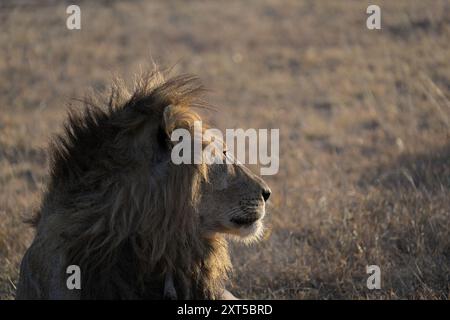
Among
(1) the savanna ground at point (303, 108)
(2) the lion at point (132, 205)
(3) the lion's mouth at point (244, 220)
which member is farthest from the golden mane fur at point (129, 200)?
(1) the savanna ground at point (303, 108)

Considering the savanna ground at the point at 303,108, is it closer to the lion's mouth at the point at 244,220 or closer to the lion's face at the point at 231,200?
the lion's face at the point at 231,200

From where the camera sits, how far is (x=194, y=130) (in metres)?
3.63

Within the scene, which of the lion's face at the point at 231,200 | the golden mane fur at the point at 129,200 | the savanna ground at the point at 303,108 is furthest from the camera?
the savanna ground at the point at 303,108

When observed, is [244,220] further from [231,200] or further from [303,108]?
[303,108]

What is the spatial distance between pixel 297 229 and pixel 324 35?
21.4 feet

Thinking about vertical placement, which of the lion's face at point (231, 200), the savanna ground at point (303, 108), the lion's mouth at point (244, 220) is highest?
the savanna ground at point (303, 108)

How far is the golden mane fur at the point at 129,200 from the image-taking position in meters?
3.50

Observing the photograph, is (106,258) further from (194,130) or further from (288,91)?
(288,91)

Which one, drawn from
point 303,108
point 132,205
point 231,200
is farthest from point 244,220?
point 303,108

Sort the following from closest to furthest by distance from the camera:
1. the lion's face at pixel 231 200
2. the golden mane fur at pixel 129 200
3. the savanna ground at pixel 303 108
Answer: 1. the golden mane fur at pixel 129 200
2. the lion's face at pixel 231 200
3. the savanna ground at pixel 303 108

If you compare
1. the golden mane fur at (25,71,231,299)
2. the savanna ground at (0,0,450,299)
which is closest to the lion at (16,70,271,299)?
the golden mane fur at (25,71,231,299)

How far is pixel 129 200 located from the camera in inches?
138

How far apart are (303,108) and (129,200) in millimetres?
5954

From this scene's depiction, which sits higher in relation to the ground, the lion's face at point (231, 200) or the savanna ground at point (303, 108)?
the savanna ground at point (303, 108)
